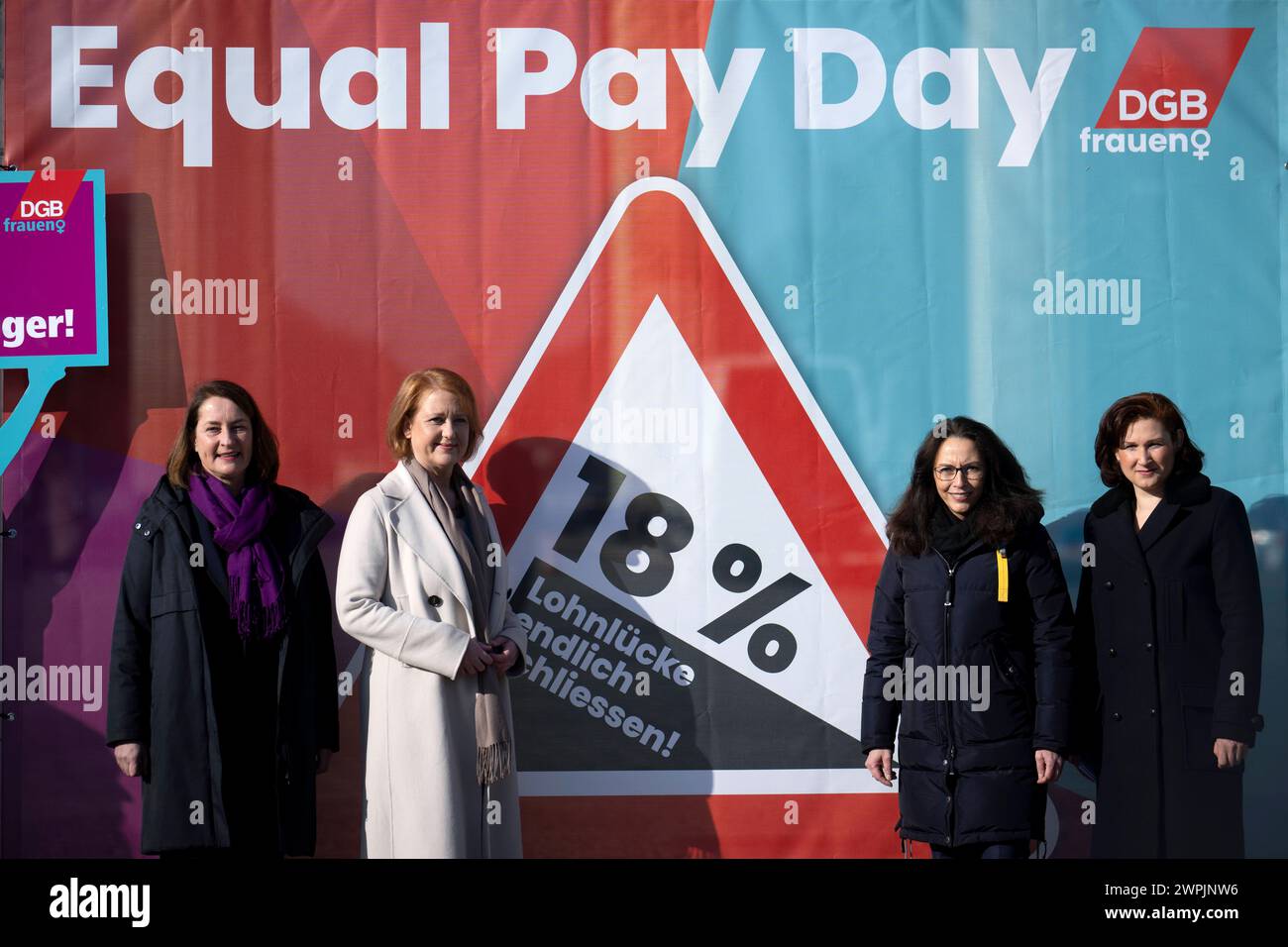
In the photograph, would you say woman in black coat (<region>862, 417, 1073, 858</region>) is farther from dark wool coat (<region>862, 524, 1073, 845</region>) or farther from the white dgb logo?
the white dgb logo

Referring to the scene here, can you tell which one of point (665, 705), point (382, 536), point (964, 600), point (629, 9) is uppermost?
point (629, 9)

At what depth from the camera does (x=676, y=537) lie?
417cm

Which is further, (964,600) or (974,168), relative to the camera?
(974,168)

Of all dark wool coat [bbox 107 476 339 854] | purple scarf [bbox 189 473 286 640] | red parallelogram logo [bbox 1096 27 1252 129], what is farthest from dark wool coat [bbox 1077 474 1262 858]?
purple scarf [bbox 189 473 286 640]

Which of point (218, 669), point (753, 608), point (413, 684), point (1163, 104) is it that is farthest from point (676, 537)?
point (1163, 104)

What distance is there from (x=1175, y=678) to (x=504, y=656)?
6.57ft

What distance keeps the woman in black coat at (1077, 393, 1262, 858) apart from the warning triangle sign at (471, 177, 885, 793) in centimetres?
85

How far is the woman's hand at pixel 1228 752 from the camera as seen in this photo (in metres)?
3.46

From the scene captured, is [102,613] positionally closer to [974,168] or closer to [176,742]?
[176,742]

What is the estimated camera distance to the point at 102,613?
411cm

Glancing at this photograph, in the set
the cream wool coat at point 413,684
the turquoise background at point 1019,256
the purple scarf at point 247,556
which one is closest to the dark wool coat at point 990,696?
the turquoise background at point 1019,256

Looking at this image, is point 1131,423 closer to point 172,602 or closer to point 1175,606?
point 1175,606
